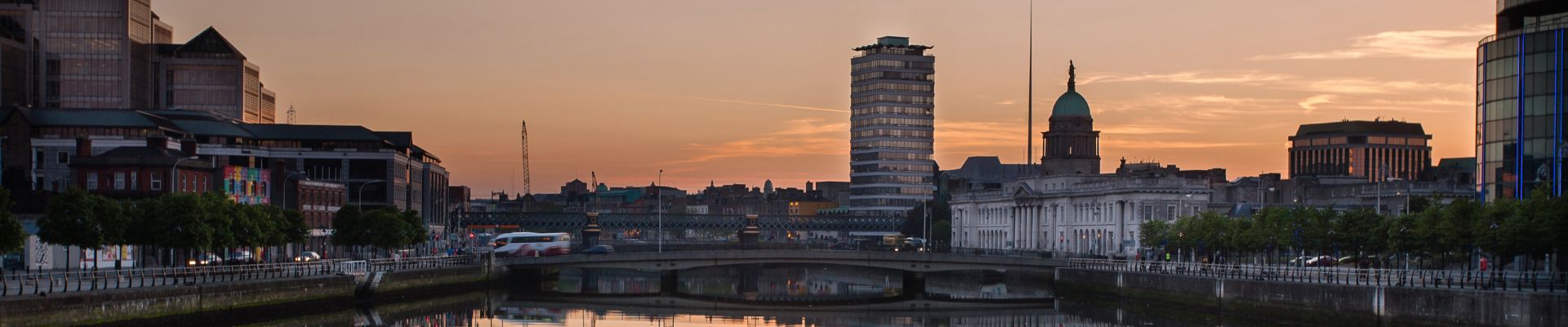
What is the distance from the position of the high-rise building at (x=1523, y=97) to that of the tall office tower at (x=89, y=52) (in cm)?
13666

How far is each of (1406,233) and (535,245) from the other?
8203cm

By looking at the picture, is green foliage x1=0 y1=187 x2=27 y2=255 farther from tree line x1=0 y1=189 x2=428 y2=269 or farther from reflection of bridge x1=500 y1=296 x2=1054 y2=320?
reflection of bridge x1=500 y1=296 x2=1054 y2=320

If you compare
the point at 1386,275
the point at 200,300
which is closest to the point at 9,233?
the point at 200,300

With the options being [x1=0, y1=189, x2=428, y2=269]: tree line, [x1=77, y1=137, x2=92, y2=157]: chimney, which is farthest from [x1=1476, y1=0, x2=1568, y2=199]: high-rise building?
[x1=77, y1=137, x2=92, y2=157]: chimney

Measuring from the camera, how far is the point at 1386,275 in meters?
82.6

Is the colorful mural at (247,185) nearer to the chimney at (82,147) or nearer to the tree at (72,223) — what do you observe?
the chimney at (82,147)

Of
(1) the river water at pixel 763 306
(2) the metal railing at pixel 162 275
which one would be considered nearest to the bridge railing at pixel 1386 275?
Result: (1) the river water at pixel 763 306

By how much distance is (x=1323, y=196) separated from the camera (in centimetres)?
19400

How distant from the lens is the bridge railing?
7162 centimetres

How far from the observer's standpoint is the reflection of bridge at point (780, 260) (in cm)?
12769

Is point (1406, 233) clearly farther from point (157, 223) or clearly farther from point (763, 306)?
point (157, 223)

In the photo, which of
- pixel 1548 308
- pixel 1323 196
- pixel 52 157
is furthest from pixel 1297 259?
pixel 52 157

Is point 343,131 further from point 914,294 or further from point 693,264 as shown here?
point 914,294

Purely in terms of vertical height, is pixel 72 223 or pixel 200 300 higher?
pixel 72 223
